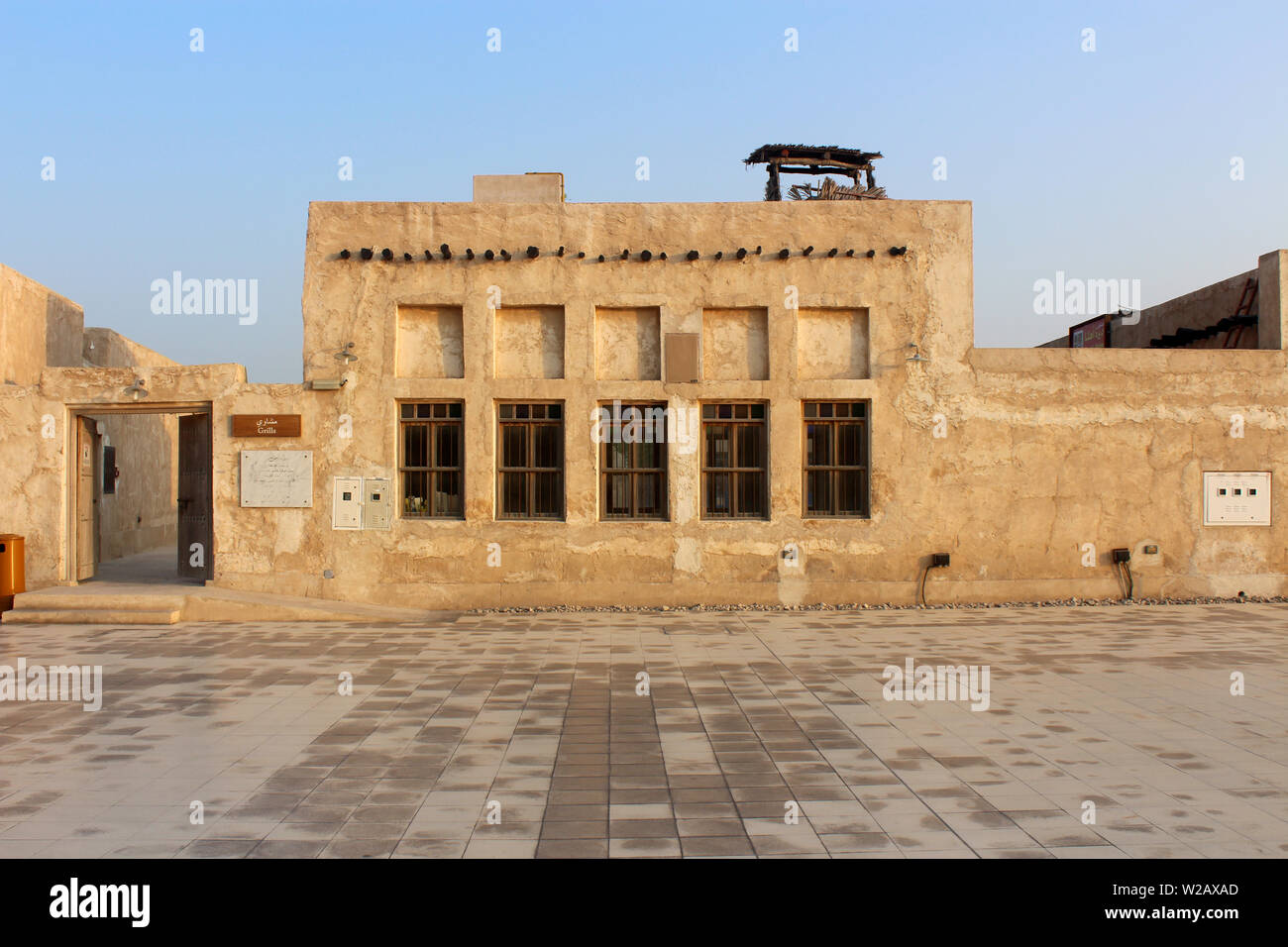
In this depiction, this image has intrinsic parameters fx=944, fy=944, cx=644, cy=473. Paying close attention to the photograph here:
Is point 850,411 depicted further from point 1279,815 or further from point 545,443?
point 1279,815

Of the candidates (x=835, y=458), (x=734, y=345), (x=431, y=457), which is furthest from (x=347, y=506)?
(x=835, y=458)

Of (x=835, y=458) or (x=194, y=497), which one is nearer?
(x=835, y=458)

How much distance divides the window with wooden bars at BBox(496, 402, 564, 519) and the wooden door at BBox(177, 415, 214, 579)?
14.5 feet

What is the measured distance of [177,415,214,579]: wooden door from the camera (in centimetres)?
1427

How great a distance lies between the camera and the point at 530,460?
45.5ft

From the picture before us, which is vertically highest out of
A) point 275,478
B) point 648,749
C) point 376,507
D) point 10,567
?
point 275,478

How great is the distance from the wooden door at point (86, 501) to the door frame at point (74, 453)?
0.25 ft

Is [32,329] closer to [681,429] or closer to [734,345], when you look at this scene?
[681,429]

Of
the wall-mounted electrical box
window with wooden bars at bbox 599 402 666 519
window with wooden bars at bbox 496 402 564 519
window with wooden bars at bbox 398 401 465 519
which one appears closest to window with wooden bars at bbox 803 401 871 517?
window with wooden bars at bbox 599 402 666 519

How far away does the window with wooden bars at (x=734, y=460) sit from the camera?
1388 centimetres

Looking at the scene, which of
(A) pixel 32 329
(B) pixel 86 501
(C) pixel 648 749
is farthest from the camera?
(A) pixel 32 329

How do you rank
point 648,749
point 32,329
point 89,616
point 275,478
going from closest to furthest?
point 648,749 → point 89,616 → point 275,478 → point 32,329

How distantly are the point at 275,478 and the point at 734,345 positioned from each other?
6.91m

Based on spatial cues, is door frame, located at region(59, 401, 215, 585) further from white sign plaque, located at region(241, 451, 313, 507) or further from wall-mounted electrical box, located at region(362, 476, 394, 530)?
wall-mounted electrical box, located at region(362, 476, 394, 530)
